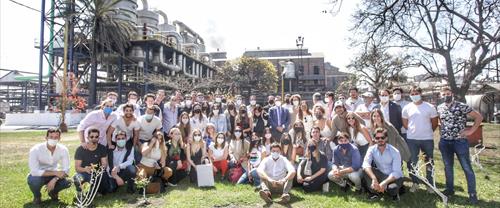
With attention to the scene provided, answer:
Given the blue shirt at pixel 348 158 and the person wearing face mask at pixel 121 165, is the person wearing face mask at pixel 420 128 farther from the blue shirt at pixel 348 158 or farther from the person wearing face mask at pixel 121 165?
the person wearing face mask at pixel 121 165

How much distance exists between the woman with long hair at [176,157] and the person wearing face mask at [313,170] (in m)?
2.53

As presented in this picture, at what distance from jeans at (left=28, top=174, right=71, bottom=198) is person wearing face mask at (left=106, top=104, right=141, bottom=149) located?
3.84 feet

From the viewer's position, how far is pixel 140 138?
7078mm

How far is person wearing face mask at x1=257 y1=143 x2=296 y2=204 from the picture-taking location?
19.1 ft

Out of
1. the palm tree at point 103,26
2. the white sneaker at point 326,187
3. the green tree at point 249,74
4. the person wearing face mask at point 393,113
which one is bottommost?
the white sneaker at point 326,187

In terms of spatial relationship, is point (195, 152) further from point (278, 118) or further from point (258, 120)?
point (278, 118)

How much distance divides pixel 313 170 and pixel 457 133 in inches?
98.6

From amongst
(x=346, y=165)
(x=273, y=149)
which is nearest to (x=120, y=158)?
(x=273, y=149)

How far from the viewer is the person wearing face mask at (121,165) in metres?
6.36

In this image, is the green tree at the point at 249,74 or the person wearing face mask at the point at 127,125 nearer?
the person wearing face mask at the point at 127,125

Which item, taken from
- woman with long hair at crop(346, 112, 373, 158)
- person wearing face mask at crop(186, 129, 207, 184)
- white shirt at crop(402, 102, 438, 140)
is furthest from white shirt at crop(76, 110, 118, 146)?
white shirt at crop(402, 102, 438, 140)

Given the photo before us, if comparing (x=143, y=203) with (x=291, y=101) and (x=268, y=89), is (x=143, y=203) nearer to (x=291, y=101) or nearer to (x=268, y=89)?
(x=291, y=101)

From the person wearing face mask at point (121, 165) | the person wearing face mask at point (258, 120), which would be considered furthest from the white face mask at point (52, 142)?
the person wearing face mask at point (258, 120)

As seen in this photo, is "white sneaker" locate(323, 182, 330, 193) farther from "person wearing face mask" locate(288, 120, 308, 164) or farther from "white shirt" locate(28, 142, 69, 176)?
"white shirt" locate(28, 142, 69, 176)
